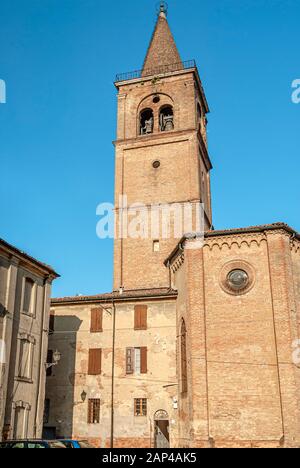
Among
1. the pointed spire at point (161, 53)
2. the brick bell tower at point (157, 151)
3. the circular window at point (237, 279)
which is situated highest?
the pointed spire at point (161, 53)

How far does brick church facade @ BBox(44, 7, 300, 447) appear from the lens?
69.9ft

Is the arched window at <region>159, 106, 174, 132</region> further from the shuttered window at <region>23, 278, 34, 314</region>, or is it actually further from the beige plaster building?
the shuttered window at <region>23, 278, 34, 314</region>

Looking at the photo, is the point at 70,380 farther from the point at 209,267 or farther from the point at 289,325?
the point at 289,325

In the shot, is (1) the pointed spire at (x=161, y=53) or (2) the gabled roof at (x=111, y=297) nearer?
(2) the gabled roof at (x=111, y=297)

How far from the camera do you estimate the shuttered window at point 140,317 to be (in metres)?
26.8

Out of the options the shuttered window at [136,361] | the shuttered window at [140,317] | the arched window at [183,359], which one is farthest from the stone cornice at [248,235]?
the shuttered window at [136,361]

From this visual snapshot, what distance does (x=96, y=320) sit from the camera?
27.7 meters

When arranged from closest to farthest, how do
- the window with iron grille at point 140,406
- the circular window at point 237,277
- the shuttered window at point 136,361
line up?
the circular window at point 237,277 → the window with iron grille at point 140,406 → the shuttered window at point 136,361

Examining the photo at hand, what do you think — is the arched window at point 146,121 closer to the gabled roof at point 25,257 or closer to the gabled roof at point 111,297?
the gabled roof at point 111,297

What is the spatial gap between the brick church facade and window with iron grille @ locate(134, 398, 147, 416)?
51 mm

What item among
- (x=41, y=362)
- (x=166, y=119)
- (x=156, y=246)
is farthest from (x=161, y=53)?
(x=41, y=362)

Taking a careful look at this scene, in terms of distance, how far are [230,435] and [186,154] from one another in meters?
19.3

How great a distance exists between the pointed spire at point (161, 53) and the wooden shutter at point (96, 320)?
20010 mm

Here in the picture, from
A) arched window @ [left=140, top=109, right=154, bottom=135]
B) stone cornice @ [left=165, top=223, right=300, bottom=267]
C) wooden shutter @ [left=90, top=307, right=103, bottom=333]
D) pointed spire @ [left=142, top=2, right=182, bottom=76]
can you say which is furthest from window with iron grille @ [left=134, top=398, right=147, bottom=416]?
pointed spire @ [left=142, top=2, right=182, bottom=76]
